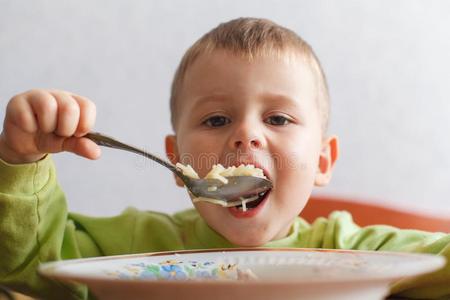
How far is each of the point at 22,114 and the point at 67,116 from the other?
5 centimetres

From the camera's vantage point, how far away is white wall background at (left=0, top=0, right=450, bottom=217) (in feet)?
6.56

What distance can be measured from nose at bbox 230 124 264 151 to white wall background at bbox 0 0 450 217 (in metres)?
1.12

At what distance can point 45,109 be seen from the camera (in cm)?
73

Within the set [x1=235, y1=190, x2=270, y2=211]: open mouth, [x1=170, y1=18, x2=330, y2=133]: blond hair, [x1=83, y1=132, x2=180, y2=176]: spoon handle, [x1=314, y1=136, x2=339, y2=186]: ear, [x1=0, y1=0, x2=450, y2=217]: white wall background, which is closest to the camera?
[x1=83, y1=132, x2=180, y2=176]: spoon handle

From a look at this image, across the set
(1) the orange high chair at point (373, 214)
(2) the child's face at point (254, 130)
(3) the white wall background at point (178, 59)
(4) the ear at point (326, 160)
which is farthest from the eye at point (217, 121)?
(3) the white wall background at point (178, 59)

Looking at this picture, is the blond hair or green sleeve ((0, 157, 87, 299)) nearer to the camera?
green sleeve ((0, 157, 87, 299))

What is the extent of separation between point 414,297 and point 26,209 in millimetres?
531

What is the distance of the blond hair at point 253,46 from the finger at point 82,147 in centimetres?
33

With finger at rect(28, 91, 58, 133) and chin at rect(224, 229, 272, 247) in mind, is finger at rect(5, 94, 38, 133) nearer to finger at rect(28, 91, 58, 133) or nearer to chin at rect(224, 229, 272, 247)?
finger at rect(28, 91, 58, 133)

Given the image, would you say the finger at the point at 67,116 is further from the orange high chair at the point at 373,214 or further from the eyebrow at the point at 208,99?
the orange high chair at the point at 373,214

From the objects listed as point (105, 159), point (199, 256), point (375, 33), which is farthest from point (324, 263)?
point (375, 33)

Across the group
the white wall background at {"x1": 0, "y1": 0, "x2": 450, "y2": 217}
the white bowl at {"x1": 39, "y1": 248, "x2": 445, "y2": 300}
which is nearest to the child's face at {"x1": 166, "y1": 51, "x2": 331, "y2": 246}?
the white bowl at {"x1": 39, "y1": 248, "x2": 445, "y2": 300}

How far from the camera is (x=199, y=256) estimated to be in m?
0.71

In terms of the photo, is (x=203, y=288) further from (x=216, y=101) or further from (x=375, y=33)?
(x=375, y=33)
